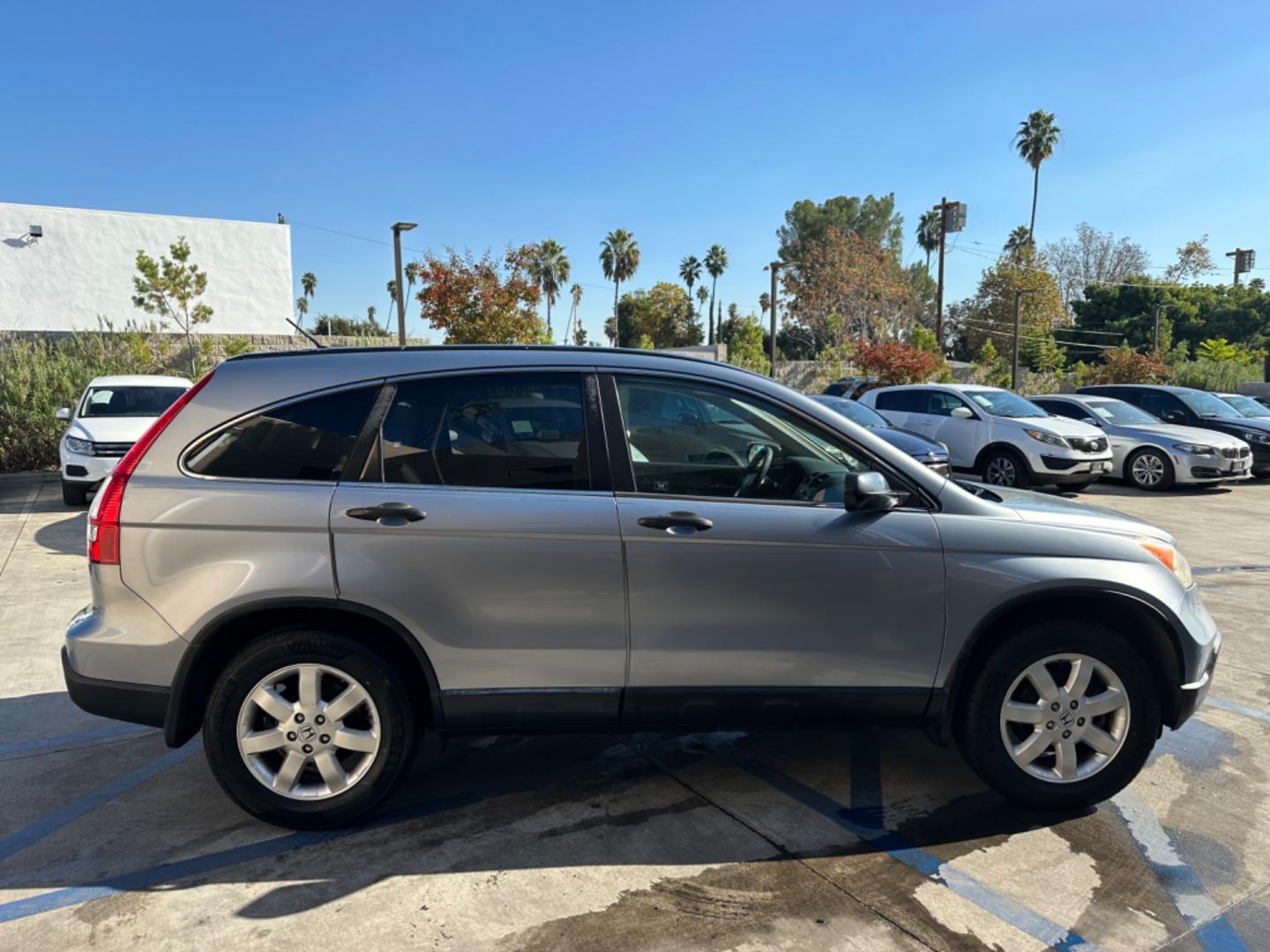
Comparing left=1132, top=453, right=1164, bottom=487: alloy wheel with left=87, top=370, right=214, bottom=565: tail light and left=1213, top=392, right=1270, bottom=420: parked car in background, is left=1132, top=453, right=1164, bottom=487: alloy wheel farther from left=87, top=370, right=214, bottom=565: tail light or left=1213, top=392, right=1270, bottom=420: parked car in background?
left=87, top=370, right=214, bottom=565: tail light

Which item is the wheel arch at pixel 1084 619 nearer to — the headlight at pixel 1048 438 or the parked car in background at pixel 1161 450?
the headlight at pixel 1048 438

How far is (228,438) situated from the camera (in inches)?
127

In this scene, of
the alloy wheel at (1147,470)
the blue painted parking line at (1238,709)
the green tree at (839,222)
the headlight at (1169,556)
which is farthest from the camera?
the green tree at (839,222)

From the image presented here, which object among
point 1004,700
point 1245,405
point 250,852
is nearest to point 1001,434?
point 1245,405

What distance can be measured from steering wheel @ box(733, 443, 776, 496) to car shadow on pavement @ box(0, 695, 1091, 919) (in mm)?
1290

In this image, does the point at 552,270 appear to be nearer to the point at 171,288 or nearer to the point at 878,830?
the point at 171,288

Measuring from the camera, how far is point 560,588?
3139mm

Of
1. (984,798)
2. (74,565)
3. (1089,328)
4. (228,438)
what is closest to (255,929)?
(228,438)

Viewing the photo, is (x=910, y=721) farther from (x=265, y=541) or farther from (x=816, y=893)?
(x=265, y=541)

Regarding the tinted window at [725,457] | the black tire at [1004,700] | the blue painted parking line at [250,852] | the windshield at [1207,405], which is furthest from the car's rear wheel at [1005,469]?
the blue painted parking line at [250,852]

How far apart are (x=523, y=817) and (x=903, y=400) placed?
1217 cm

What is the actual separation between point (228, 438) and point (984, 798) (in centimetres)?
335

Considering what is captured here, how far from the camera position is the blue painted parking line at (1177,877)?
8.83ft

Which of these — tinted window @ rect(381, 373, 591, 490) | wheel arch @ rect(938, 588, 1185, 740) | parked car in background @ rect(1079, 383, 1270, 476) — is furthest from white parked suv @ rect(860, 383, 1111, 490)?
tinted window @ rect(381, 373, 591, 490)
